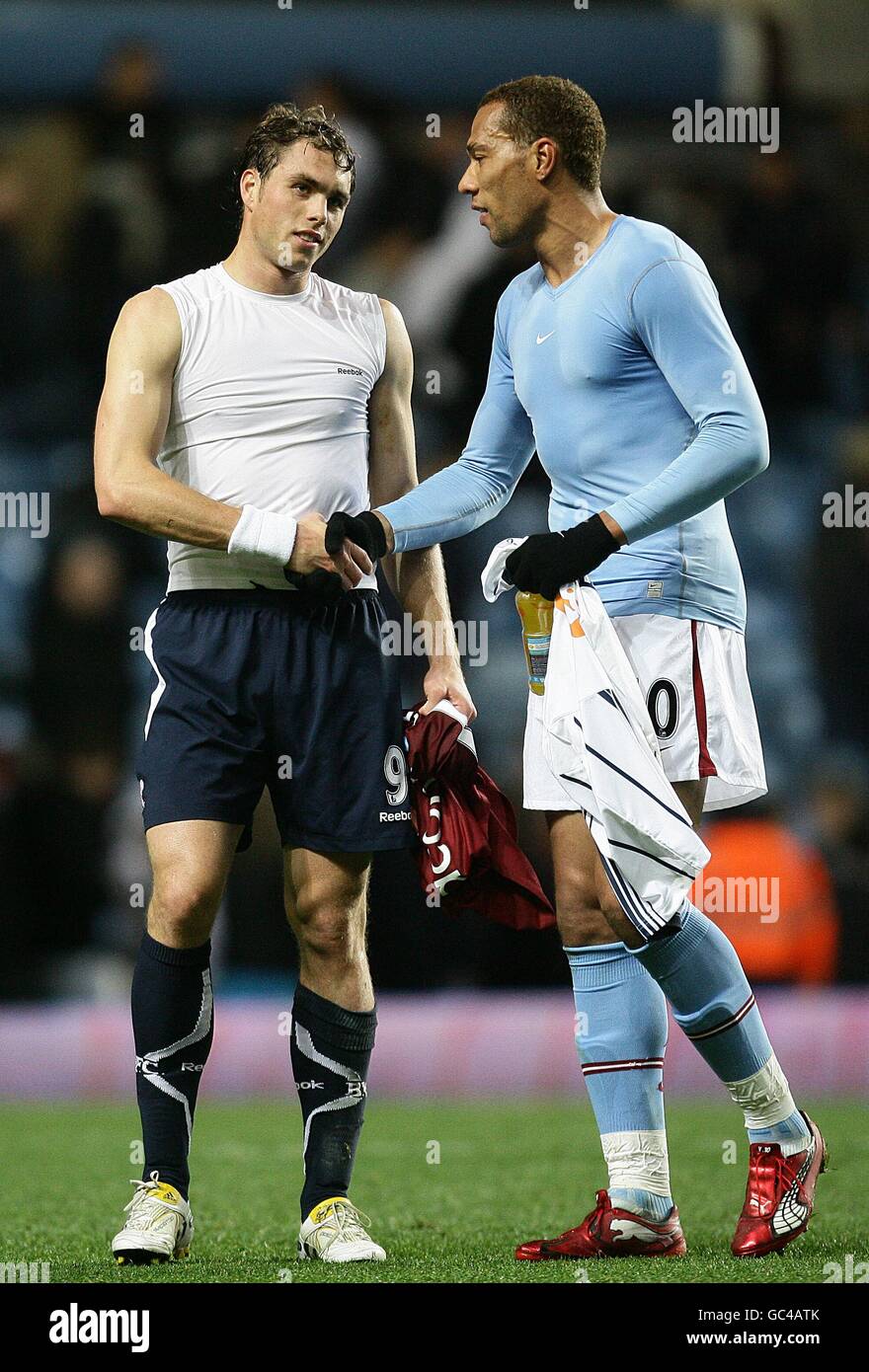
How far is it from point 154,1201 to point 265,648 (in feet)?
3.23

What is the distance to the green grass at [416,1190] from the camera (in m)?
3.08

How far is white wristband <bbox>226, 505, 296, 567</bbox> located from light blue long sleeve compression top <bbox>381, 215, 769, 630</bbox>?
0.86ft

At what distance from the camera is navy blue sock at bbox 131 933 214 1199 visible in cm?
324

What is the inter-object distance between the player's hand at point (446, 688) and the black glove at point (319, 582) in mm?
297

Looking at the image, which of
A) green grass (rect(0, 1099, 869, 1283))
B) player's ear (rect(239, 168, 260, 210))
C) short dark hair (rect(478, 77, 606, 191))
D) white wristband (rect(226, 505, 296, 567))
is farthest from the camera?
player's ear (rect(239, 168, 260, 210))

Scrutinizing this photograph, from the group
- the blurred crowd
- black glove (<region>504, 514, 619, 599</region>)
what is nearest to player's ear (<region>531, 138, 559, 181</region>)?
black glove (<region>504, 514, 619, 599</region>)

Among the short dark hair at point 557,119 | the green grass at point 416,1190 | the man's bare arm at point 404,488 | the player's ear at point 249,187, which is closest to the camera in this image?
the green grass at point 416,1190

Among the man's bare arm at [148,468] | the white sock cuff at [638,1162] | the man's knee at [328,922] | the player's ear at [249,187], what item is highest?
the player's ear at [249,187]

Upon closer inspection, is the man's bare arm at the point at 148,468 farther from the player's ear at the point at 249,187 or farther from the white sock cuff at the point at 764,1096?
the white sock cuff at the point at 764,1096

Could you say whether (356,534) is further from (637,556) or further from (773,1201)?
(773,1201)

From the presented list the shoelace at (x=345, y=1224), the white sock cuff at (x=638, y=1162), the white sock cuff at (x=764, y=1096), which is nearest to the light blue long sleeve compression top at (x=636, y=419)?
the white sock cuff at (x=764, y=1096)

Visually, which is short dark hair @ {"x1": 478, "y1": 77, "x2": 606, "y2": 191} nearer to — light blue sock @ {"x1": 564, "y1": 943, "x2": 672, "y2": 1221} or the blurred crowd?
light blue sock @ {"x1": 564, "y1": 943, "x2": 672, "y2": 1221}

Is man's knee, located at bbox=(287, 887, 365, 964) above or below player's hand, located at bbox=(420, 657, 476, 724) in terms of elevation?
below

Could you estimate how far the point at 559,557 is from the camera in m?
3.13
